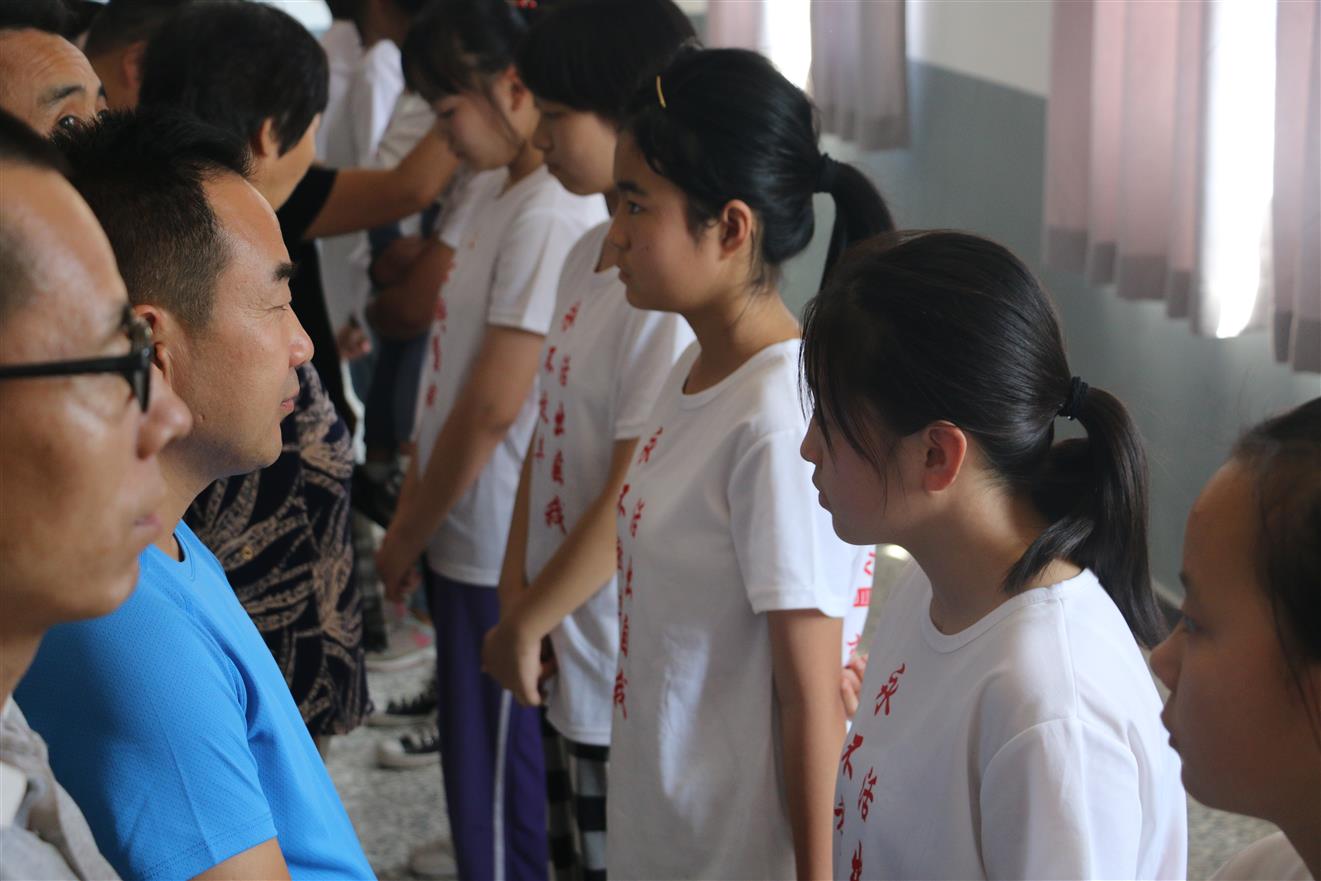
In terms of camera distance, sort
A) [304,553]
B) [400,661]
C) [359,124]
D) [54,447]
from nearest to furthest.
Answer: [54,447], [304,553], [400,661], [359,124]

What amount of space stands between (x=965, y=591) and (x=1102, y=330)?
6.92ft

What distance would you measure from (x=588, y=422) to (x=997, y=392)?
803mm

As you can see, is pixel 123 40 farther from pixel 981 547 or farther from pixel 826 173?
pixel 981 547

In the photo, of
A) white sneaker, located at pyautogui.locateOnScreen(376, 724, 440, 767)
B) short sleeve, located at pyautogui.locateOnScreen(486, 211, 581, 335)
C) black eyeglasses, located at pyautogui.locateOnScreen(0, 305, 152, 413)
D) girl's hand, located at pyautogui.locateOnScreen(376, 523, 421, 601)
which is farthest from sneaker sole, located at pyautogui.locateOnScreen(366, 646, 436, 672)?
black eyeglasses, located at pyautogui.locateOnScreen(0, 305, 152, 413)

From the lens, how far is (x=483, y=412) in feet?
6.81

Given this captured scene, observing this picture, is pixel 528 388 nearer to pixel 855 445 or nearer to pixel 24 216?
pixel 855 445

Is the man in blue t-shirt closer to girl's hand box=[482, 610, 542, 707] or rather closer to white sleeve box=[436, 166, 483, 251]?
girl's hand box=[482, 610, 542, 707]

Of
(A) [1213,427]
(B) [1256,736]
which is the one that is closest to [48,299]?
(B) [1256,736]

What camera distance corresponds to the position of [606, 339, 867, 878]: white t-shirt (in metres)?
1.36

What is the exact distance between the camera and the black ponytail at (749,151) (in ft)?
4.83

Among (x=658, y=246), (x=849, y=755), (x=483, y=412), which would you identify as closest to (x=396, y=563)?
(x=483, y=412)

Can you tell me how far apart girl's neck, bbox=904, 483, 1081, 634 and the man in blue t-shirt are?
0.53 m

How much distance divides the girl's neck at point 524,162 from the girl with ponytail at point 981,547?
104 centimetres

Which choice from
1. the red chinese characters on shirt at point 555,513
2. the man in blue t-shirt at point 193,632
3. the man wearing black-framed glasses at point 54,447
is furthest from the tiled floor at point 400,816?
the man wearing black-framed glasses at point 54,447
